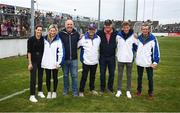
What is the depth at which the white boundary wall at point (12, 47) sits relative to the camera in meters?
17.5

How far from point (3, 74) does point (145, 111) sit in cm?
636

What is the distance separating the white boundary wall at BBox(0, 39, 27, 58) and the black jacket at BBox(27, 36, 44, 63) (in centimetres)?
987

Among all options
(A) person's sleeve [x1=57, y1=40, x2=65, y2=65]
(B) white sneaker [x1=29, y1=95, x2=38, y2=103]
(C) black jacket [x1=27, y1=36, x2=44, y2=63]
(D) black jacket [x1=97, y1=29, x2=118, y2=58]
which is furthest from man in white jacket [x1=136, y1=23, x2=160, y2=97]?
(B) white sneaker [x1=29, y1=95, x2=38, y2=103]

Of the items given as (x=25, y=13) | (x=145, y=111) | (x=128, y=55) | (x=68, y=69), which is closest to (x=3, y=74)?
(x=68, y=69)

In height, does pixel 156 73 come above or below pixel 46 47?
below

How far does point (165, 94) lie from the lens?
9.16 metres

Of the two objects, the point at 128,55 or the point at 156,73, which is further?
the point at 156,73

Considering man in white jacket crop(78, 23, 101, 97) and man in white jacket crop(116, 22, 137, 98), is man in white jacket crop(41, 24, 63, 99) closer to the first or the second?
man in white jacket crop(78, 23, 101, 97)

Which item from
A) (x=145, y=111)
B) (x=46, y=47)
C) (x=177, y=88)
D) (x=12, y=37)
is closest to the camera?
(x=145, y=111)

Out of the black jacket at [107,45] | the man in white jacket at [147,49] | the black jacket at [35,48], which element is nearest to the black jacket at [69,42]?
the black jacket at [35,48]

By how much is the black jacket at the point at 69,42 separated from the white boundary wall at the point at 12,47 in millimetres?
9872

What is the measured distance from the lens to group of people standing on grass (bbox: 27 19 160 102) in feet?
26.2

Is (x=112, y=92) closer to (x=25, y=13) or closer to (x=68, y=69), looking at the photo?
(x=68, y=69)

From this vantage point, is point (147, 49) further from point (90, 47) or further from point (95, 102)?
point (95, 102)
